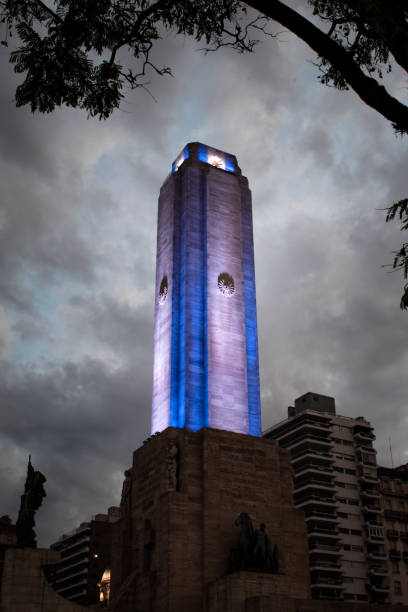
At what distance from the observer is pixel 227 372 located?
134 ft

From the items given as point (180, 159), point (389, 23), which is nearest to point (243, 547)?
point (180, 159)

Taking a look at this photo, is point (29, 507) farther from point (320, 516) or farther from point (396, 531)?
point (396, 531)

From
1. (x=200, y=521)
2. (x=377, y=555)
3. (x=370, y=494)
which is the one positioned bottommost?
(x=200, y=521)

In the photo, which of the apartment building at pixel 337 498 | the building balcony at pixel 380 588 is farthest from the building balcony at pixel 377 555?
the building balcony at pixel 380 588

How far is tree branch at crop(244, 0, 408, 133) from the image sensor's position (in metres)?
8.45

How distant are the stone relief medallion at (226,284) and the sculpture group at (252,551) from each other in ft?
47.8

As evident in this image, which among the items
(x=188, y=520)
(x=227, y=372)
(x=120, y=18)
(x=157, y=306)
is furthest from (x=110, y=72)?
(x=157, y=306)

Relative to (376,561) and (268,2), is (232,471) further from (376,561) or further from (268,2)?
(376,561)

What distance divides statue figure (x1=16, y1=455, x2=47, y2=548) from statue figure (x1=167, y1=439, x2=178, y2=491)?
659 centimetres

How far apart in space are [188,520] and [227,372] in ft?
31.5

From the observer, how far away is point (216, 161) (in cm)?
4897

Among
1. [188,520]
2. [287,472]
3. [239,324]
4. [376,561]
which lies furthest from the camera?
[376,561]

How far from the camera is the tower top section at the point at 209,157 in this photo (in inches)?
1900

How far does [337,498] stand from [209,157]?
4630 centimetres
